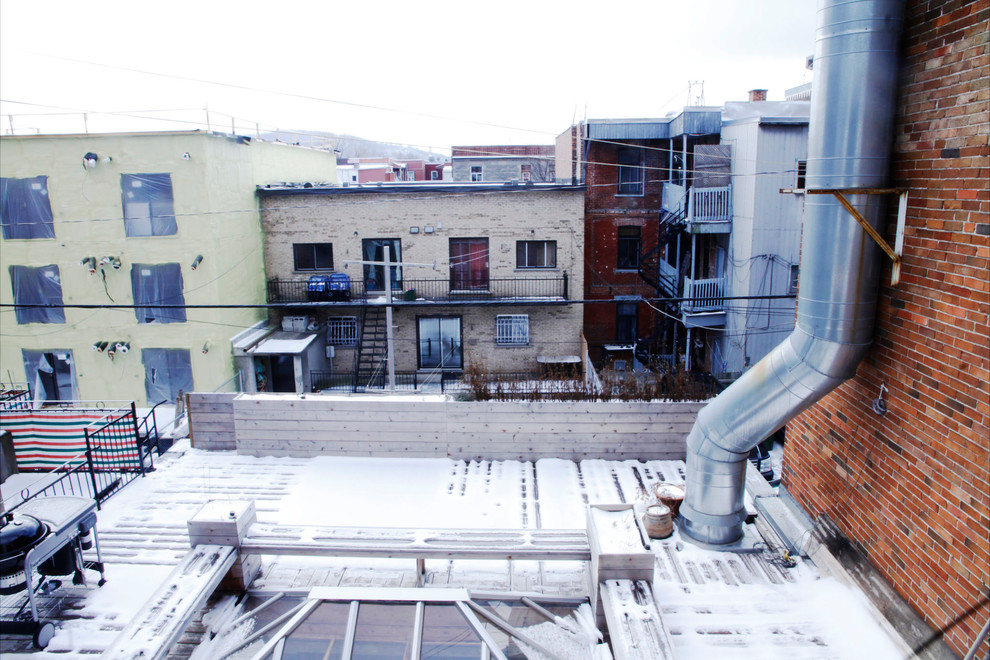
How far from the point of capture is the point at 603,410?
8.57 m

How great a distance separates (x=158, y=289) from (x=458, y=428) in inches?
526

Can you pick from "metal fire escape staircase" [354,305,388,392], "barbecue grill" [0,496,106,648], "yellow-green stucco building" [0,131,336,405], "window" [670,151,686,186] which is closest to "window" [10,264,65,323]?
"yellow-green stucco building" [0,131,336,405]

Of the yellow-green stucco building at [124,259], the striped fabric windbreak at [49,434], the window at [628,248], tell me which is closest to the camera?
the striped fabric windbreak at [49,434]

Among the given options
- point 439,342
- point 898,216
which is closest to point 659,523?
point 898,216

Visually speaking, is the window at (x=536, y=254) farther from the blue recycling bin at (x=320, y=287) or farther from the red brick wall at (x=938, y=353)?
the red brick wall at (x=938, y=353)

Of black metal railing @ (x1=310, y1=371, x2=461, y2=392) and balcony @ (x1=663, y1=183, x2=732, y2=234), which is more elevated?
balcony @ (x1=663, y1=183, x2=732, y2=234)

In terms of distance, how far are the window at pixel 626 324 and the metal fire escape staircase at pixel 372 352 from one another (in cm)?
822

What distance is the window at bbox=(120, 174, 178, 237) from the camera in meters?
17.1

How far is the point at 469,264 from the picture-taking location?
19.6 metres

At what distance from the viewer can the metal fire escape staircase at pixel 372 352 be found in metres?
19.3

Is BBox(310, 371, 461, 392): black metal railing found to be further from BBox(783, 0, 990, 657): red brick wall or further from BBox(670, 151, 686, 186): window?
BBox(783, 0, 990, 657): red brick wall

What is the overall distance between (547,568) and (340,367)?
1524 cm

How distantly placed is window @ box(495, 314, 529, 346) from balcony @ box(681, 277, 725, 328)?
5029 millimetres

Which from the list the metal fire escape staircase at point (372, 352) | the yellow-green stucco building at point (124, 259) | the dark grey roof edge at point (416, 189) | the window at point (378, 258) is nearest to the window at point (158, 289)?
the yellow-green stucco building at point (124, 259)
